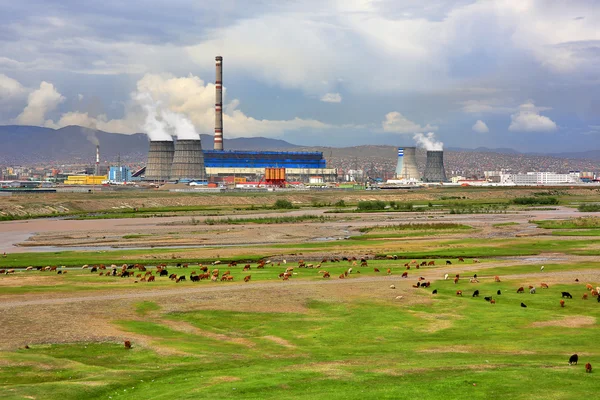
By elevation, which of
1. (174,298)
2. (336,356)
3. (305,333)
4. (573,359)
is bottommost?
(305,333)

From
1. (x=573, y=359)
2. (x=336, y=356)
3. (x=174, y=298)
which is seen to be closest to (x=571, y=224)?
(x=174, y=298)

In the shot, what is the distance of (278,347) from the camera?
34.9 metres

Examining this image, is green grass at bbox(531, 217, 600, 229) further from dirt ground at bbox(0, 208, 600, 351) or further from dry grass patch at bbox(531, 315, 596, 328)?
dry grass patch at bbox(531, 315, 596, 328)

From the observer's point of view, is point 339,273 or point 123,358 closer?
point 123,358

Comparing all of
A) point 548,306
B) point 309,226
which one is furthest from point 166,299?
point 309,226

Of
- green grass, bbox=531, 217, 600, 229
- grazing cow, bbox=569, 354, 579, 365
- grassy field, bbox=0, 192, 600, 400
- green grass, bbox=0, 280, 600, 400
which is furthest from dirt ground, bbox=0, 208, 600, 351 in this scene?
green grass, bbox=531, 217, 600, 229

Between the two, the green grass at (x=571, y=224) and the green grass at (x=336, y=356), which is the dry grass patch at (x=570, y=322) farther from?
the green grass at (x=571, y=224)

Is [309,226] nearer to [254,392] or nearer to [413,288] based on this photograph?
[413,288]

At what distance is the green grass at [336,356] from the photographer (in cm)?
2598

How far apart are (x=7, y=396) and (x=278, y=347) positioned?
1289cm

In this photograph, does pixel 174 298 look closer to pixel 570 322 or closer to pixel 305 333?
pixel 305 333

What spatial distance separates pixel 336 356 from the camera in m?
32.2

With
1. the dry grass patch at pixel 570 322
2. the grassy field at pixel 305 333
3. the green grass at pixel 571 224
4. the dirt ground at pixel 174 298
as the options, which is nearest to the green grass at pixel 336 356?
the grassy field at pixel 305 333

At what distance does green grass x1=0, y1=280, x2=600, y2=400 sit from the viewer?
85.3 ft
